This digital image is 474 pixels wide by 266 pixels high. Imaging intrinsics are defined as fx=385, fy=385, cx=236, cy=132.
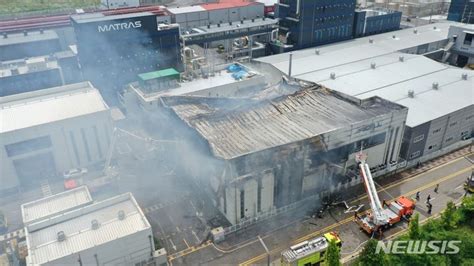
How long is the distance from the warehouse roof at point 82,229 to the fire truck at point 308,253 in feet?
32.2

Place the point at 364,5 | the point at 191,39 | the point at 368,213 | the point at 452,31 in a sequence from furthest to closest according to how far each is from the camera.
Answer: the point at 364,5 → the point at 452,31 → the point at 191,39 → the point at 368,213

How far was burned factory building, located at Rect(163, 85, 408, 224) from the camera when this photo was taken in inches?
1185

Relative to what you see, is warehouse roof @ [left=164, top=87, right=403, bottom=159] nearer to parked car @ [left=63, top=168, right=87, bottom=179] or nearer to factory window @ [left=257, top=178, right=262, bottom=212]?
factory window @ [left=257, top=178, right=262, bottom=212]

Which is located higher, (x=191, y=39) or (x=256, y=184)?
(x=191, y=39)

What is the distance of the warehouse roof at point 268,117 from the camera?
32062 mm

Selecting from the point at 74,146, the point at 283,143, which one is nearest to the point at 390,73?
the point at 283,143

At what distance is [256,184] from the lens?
3023cm

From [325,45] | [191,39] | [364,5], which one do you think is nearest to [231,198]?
[191,39]

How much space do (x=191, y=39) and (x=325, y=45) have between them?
21.5m

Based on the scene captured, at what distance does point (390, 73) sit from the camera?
49.7 m

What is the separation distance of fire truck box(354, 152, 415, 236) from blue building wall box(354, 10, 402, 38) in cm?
3873

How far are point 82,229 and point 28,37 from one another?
43.7m

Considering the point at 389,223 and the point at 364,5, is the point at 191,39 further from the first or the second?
the point at 364,5

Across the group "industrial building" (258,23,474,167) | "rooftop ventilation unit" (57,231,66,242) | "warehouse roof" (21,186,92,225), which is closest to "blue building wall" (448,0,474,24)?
"industrial building" (258,23,474,167)
